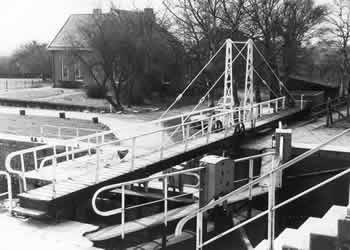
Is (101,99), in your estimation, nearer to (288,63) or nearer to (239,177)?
(288,63)

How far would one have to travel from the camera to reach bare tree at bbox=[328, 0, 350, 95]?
1543 inches

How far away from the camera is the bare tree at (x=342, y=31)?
1543 inches

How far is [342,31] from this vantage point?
129 feet

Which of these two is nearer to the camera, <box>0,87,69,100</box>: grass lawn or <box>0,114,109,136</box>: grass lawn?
<box>0,114,109,136</box>: grass lawn

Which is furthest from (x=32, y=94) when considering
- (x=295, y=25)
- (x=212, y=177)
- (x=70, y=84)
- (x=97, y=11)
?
(x=212, y=177)

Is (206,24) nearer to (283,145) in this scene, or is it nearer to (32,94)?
(283,145)

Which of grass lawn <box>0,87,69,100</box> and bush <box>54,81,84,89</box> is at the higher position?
bush <box>54,81,84,89</box>

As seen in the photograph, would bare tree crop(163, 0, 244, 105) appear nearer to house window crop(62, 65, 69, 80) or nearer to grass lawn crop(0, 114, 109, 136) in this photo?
grass lawn crop(0, 114, 109, 136)

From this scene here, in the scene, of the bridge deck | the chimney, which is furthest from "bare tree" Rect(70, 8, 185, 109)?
the bridge deck

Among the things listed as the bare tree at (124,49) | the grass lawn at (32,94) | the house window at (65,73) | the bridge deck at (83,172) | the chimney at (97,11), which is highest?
the chimney at (97,11)

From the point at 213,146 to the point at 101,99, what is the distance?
1101 inches

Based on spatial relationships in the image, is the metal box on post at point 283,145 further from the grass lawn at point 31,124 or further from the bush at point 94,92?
the bush at point 94,92

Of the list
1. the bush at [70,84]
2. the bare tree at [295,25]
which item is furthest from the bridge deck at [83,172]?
the bush at [70,84]

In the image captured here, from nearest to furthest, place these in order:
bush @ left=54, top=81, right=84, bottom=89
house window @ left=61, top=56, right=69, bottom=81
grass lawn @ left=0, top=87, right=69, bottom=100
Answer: grass lawn @ left=0, top=87, right=69, bottom=100
bush @ left=54, top=81, right=84, bottom=89
house window @ left=61, top=56, right=69, bottom=81
